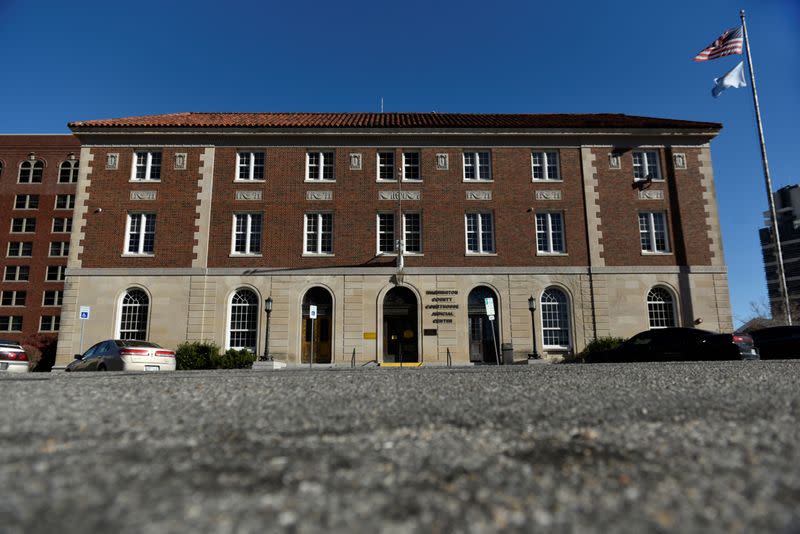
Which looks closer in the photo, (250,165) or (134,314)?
(134,314)

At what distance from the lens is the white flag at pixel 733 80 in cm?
2705

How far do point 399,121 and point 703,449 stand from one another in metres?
26.8

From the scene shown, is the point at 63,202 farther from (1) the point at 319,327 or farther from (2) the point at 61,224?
(1) the point at 319,327

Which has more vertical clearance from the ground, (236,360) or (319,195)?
(319,195)

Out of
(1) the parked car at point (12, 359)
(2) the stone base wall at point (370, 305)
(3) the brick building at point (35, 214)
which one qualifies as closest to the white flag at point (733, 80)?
(2) the stone base wall at point (370, 305)

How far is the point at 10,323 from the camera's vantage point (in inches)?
2196

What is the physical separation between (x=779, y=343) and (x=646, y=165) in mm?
11279

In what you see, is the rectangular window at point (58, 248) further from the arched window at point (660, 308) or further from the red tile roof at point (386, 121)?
the arched window at point (660, 308)

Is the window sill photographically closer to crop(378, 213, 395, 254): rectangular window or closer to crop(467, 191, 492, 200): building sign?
crop(378, 213, 395, 254): rectangular window

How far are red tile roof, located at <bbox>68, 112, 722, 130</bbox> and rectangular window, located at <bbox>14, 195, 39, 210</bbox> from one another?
39.9m

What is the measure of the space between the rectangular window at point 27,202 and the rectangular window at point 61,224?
275cm

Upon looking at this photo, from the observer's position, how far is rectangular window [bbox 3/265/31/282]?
56969mm

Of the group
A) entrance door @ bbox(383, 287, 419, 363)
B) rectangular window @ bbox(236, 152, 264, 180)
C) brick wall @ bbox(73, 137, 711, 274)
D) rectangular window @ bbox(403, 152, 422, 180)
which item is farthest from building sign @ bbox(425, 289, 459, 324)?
rectangular window @ bbox(236, 152, 264, 180)

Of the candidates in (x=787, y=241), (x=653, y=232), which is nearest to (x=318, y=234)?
(x=653, y=232)
